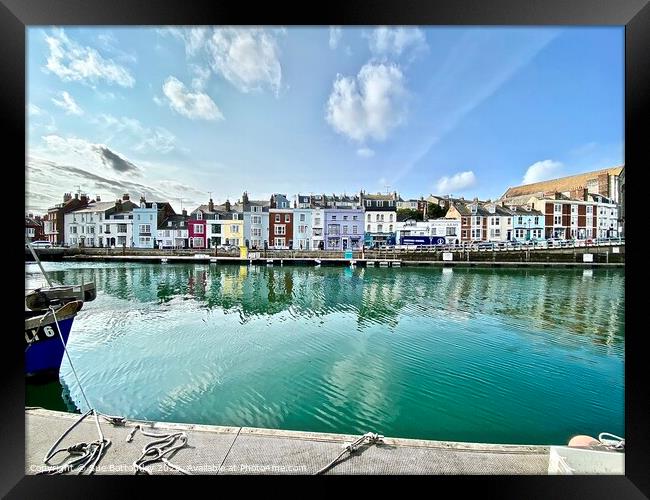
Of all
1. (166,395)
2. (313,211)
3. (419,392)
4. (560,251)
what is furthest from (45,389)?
(560,251)

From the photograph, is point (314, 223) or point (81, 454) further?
point (314, 223)

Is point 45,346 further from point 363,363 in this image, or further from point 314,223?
point 314,223

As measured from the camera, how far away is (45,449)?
2178mm

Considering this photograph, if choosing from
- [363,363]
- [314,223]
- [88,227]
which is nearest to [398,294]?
[363,363]

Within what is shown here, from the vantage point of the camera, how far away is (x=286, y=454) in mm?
2086

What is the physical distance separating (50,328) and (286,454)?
4.19m

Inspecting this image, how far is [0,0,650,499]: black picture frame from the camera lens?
159cm

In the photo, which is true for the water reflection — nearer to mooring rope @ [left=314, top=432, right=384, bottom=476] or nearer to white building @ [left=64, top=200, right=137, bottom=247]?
mooring rope @ [left=314, top=432, right=384, bottom=476]

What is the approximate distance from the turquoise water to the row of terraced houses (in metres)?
16.8

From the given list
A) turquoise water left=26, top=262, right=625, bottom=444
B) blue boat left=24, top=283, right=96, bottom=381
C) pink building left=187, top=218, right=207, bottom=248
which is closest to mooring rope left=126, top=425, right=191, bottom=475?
turquoise water left=26, top=262, right=625, bottom=444
